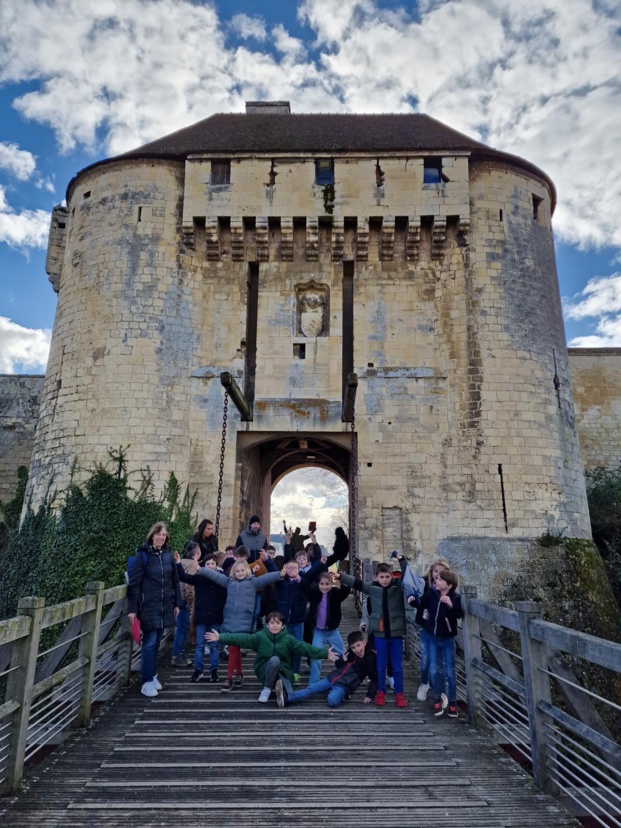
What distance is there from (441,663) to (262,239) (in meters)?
11.6

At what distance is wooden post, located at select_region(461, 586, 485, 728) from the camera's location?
4570 mm

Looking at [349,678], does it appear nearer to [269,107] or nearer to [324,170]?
[324,170]

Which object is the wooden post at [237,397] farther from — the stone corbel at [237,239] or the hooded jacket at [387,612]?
the hooded jacket at [387,612]

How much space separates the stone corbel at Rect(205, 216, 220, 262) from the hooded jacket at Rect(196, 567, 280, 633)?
34.0 feet

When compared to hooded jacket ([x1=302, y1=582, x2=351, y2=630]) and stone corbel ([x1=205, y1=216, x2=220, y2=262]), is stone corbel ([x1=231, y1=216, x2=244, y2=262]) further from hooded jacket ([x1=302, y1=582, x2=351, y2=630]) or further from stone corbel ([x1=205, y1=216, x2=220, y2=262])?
hooded jacket ([x1=302, y1=582, x2=351, y2=630])

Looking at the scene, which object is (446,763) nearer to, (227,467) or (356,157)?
(227,467)

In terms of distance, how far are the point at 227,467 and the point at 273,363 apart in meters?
2.79

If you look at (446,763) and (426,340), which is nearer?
(446,763)

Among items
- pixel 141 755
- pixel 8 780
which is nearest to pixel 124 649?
pixel 141 755

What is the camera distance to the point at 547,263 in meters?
14.5

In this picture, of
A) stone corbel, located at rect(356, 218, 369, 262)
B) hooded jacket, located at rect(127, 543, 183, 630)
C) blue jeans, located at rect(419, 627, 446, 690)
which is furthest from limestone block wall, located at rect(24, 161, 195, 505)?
blue jeans, located at rect(419, 627, 446, 690)

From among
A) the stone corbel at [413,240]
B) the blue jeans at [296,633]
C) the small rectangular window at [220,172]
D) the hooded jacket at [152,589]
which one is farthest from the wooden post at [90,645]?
the small rectangular window at [220,172]

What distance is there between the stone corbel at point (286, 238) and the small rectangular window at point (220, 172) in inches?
75.7

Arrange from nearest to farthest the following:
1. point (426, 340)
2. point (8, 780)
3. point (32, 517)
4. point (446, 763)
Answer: point (8, 780) < point (446, 763) < point (32, 517) < point (426, 340)
